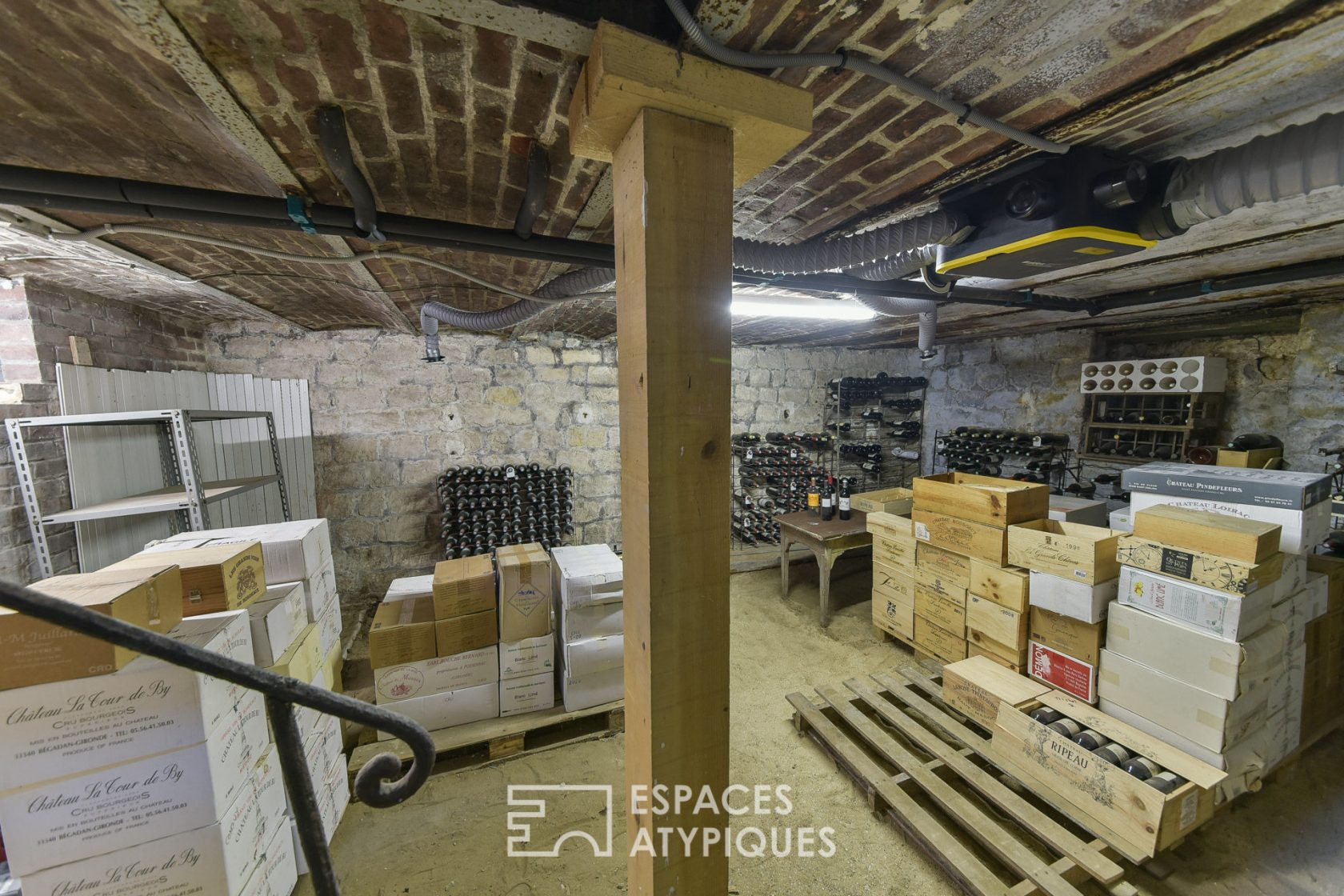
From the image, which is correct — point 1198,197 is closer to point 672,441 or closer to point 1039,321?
point 672,441

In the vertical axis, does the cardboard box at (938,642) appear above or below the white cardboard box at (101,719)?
below

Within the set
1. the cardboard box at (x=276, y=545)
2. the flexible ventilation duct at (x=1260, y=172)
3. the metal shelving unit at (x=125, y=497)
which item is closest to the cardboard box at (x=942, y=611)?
the flexible ventilation duct at (x=1260, y=172)

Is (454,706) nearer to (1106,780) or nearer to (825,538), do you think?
(825,538)

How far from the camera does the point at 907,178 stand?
4.36 feet

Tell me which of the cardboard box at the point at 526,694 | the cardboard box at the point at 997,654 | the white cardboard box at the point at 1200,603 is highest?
the white cardboard box at the point at 1200,603

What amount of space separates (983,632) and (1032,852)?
1.06 m

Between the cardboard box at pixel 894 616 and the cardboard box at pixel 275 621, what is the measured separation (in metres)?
3.19

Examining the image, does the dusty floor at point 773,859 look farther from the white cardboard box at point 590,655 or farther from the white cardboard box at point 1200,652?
the white cardboard box at point 1200,652

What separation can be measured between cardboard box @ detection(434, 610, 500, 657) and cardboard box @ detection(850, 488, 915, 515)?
8.16 feet

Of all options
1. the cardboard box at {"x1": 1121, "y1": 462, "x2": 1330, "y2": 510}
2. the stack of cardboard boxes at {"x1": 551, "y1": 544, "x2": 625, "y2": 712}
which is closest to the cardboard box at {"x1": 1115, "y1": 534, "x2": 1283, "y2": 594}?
the cardboard box at {"x1": 1121, "y1": 462, "x2": 1330, "y2": 510}

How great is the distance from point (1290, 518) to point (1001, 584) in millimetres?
1048

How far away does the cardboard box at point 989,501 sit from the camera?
8.04 ft

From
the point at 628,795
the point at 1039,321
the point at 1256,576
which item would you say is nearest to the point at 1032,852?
the point at 1256,576

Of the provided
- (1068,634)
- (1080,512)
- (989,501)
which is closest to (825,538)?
(989,501)
